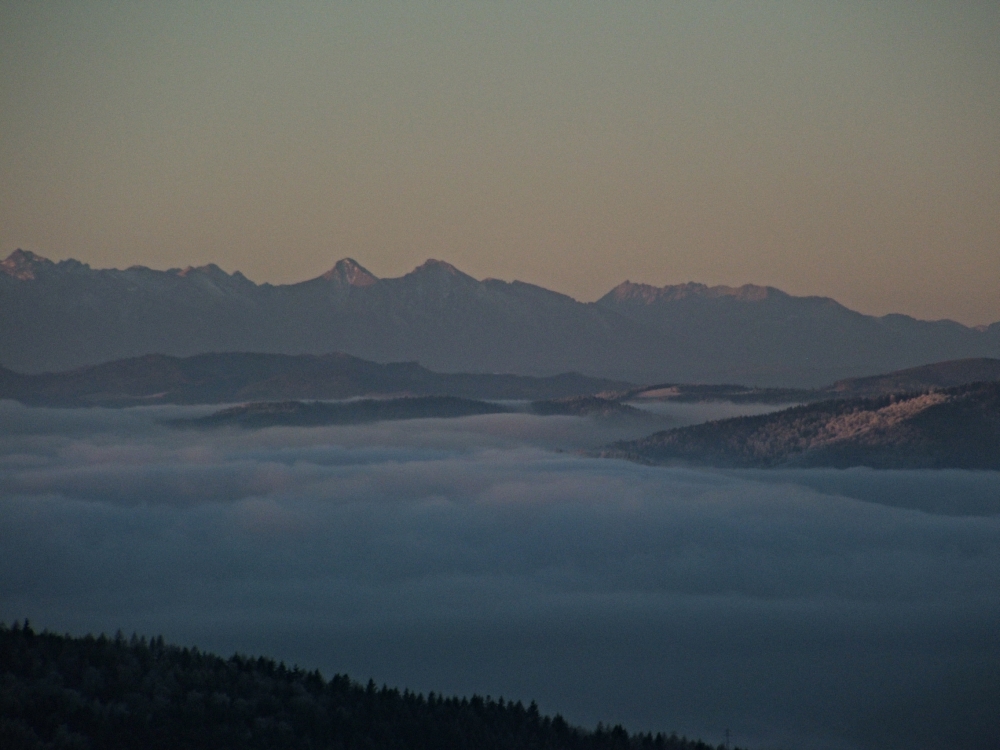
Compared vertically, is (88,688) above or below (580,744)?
above

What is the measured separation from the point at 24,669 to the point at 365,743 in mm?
33565

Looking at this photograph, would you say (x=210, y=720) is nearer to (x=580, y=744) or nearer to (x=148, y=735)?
(x=148, y=735)

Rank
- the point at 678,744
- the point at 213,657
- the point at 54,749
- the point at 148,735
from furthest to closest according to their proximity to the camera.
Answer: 1. the point at 678,744
2. the point at 213,657
3. the point at 148,735
4. the point at 54,749

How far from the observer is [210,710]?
132375 millimetres

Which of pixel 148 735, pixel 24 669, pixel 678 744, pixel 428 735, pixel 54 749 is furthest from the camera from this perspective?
pixel 678 744

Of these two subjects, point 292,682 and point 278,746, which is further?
point 292,682

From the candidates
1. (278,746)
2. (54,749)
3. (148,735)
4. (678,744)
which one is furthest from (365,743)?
(678,744)

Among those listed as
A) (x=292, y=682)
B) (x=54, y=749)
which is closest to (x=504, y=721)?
(x=292, y=682)

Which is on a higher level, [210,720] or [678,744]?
[210,720]

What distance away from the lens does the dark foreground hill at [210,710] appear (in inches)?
4815

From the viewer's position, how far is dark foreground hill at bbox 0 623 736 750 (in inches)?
4815

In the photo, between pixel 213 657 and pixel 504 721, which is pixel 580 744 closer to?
pixel 504 721

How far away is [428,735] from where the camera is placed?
146 metres

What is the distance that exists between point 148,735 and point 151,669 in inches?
767
